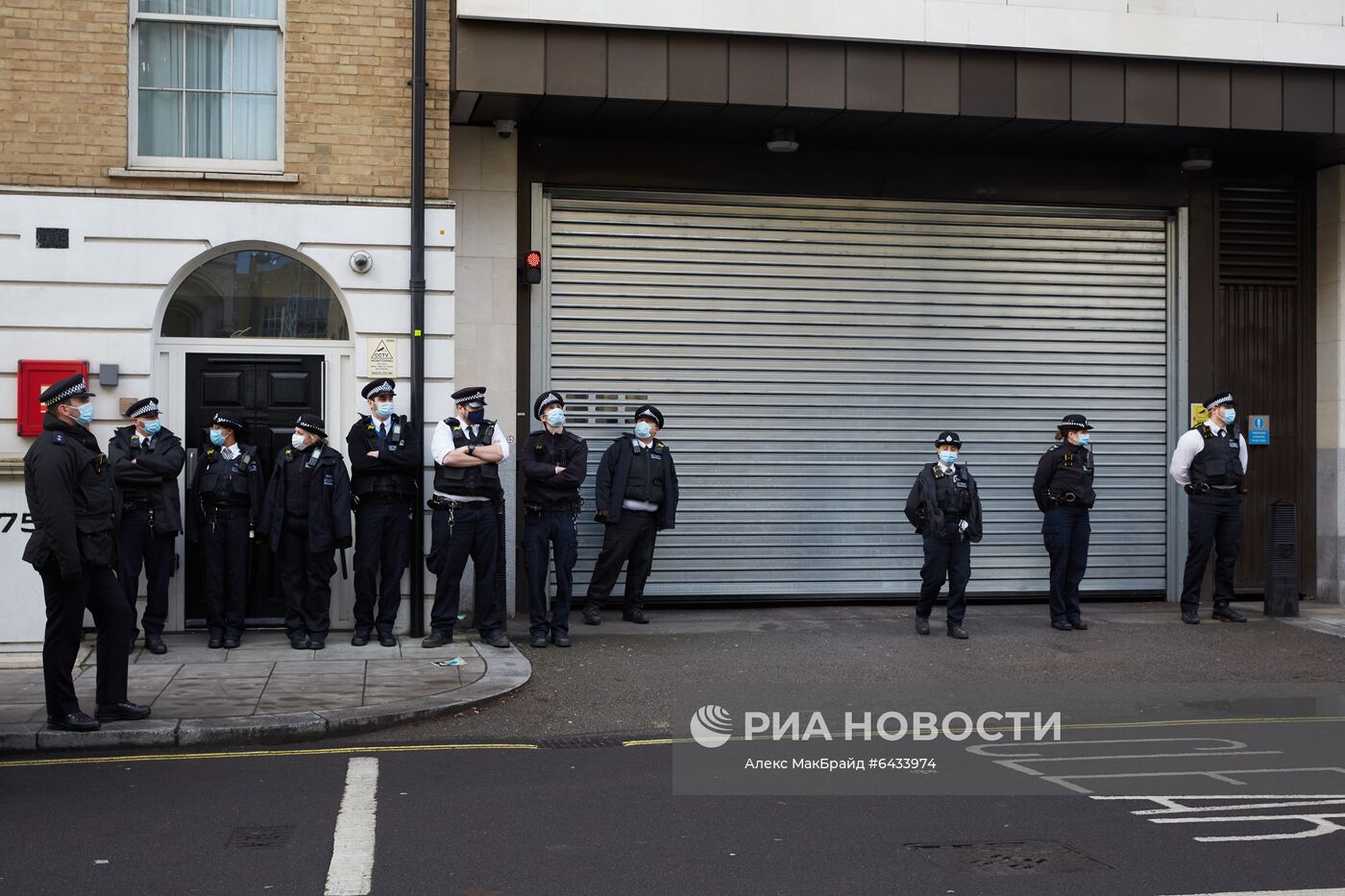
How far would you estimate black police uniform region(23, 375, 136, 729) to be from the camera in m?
7.74

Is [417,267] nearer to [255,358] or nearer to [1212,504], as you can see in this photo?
[255,358]

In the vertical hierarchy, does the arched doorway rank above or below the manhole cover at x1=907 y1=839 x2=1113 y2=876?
above

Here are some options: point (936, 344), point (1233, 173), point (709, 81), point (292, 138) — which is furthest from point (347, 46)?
point (1233, 173)

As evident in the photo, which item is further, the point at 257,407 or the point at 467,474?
the point at 257,407

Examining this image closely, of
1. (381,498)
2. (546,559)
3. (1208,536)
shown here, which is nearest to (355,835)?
(381,498)

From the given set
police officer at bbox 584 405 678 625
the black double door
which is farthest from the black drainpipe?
police officer at bbox 584 405 678 625

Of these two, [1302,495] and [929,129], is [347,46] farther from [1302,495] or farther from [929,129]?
[1302,495]

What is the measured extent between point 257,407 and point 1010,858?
799 cm

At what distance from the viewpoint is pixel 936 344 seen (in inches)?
541

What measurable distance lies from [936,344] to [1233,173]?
3.75 m

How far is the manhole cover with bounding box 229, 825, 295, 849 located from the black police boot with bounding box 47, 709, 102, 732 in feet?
7.79

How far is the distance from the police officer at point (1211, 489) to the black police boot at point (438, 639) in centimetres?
694

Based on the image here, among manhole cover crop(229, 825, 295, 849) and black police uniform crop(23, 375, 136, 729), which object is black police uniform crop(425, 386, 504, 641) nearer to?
black police uniform crop(23, 375, 136, 729)

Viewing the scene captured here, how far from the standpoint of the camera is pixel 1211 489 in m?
12.6
